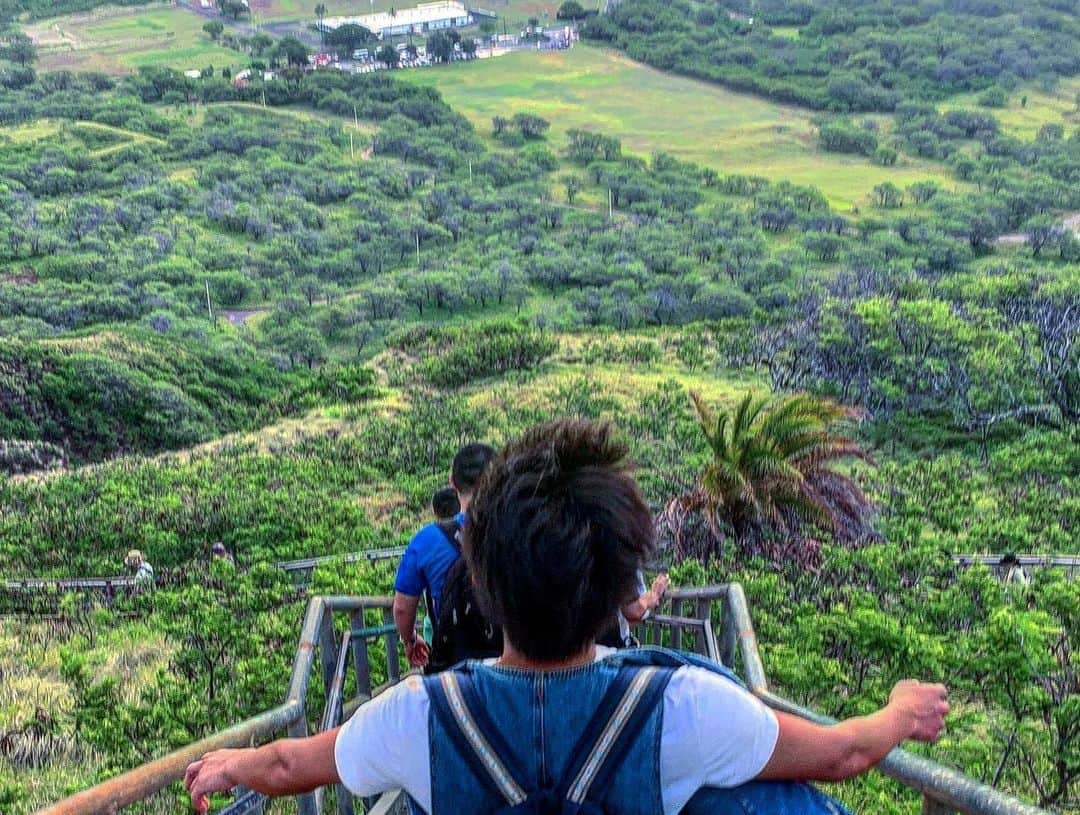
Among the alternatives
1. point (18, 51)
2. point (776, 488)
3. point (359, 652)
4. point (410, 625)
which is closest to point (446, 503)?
point (410, 625)

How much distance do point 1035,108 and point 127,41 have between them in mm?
81114

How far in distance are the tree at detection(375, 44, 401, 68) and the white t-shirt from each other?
324 feet

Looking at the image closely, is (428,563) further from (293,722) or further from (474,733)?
(474,733)

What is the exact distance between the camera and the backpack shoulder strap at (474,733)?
66.6 inches

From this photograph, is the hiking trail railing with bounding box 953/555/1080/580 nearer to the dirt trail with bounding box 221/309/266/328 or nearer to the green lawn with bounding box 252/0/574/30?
the dirt trail with bounding box 221/309/266/328

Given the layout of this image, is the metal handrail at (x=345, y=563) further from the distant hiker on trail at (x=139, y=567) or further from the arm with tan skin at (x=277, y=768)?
the arm with tan skin at (x=277, y=768)

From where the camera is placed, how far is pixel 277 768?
1.97 metres

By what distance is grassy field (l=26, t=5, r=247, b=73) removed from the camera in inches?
3666

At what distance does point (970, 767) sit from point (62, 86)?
9239 cm

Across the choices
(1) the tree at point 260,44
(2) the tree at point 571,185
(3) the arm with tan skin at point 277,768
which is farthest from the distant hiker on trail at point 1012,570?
(1) the tree at point 260,44

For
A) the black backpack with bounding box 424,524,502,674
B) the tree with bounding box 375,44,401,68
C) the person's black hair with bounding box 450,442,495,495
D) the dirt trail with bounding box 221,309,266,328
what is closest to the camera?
the black backpack with bounding box 424,524,502,674

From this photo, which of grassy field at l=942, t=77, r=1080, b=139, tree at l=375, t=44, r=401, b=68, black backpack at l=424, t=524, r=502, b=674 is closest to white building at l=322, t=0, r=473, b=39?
tree at l=375, t=44, r=401, b=68

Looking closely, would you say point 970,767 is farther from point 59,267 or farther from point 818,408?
point 59,267

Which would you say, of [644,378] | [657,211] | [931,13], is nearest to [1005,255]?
[657,211]
